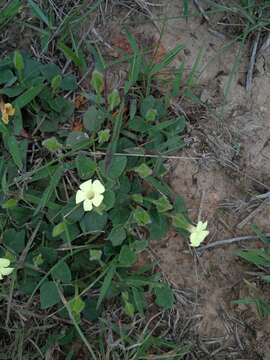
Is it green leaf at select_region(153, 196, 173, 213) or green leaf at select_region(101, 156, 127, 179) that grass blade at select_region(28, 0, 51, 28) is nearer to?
green leaf at select_region(101, 156, 127, 179)

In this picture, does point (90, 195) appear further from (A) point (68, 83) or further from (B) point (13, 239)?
(A) point (68, 83)

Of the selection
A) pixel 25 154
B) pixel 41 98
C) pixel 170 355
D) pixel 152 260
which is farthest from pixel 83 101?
pixel 170 355

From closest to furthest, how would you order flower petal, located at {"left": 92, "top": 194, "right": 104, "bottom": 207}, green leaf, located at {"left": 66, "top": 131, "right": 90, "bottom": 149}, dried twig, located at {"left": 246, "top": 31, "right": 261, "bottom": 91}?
flower petal, located at {"left": 92, "top": 194, "right": 104, "bottom": 207} → green leaf, located at {"left": 66, "top": 131, "right": 90, "bottom": 149} → dried twig, located at {"left": 246, "top": 31, "right": 261, "bottom": 91}

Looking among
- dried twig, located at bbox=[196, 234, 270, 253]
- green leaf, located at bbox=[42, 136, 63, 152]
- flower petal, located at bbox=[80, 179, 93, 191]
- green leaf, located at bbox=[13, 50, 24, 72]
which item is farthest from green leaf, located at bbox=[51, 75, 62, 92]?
dried twig, located at bbox=[196, 234, 270, 253]

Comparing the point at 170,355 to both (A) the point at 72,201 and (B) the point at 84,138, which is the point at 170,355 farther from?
(B) the point at 84,138

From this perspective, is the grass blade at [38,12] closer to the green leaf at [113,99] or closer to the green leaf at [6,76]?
the green leaf at [6,76]
